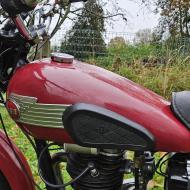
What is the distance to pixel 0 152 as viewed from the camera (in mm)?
2258

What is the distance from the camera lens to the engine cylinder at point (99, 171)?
2.13m

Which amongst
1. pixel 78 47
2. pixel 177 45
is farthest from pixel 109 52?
pixel 177 45

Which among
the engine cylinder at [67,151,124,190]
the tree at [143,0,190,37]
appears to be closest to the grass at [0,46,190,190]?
the engine cylinder at [67,151,124,190]

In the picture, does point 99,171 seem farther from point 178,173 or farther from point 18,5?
point 18,5

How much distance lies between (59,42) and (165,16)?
682 centimetres

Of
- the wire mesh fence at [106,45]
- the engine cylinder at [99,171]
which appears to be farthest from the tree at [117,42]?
the engine cylinder at [99,171]

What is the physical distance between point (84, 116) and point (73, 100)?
3.0 inches

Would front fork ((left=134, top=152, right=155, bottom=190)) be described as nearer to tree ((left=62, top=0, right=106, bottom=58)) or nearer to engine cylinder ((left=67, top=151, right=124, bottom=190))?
engine cylinder ((left=67, top=151, right=124, bottom=190))

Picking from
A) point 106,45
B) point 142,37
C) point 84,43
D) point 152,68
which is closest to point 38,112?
point 152,68

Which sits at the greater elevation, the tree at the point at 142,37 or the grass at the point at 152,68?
the tree at the point at 142,37

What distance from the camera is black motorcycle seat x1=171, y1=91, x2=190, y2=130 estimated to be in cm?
198

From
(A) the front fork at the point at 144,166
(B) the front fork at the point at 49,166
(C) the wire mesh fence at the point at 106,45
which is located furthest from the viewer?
(C) the wire mesh fence at the point at 106,45

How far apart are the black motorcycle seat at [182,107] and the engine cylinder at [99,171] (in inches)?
12.0

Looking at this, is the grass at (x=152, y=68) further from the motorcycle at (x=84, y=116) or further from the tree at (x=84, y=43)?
the motorcycle at (x=84, y=116)
